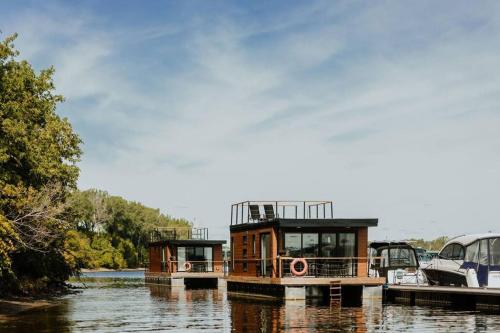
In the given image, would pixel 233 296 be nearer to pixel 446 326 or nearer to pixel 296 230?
pixel 296 230

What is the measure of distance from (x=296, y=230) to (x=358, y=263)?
3831mm

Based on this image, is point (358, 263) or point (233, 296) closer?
point (358, 263)

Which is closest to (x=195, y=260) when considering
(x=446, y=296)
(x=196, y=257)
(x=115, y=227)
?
(x=196, y=257)

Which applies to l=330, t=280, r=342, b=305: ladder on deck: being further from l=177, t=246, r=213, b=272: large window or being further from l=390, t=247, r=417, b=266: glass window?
l=177, t=246, r=213, b=272: large window

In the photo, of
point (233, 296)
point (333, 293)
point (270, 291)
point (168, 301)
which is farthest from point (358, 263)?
point (168, 301)

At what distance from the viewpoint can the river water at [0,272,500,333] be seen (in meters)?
28.6

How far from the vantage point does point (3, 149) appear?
33.2 metres

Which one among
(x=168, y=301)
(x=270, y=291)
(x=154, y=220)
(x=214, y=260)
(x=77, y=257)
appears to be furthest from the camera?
(x=154, y=220)

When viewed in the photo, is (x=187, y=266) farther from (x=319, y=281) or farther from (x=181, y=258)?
(x=319, y=281)

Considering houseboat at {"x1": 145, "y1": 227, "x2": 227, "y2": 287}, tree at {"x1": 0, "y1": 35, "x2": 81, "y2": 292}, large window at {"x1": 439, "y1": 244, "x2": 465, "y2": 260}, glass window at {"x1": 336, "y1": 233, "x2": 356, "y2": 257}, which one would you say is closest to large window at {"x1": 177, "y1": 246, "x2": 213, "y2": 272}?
houseboat at {"x1": 145, "y1": 227, "x2": 227, "y2": 287}

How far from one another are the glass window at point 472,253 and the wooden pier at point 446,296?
217cm

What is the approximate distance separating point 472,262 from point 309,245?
872 centimetres

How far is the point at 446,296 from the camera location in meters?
39.4

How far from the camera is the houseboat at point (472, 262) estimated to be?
125 ft
